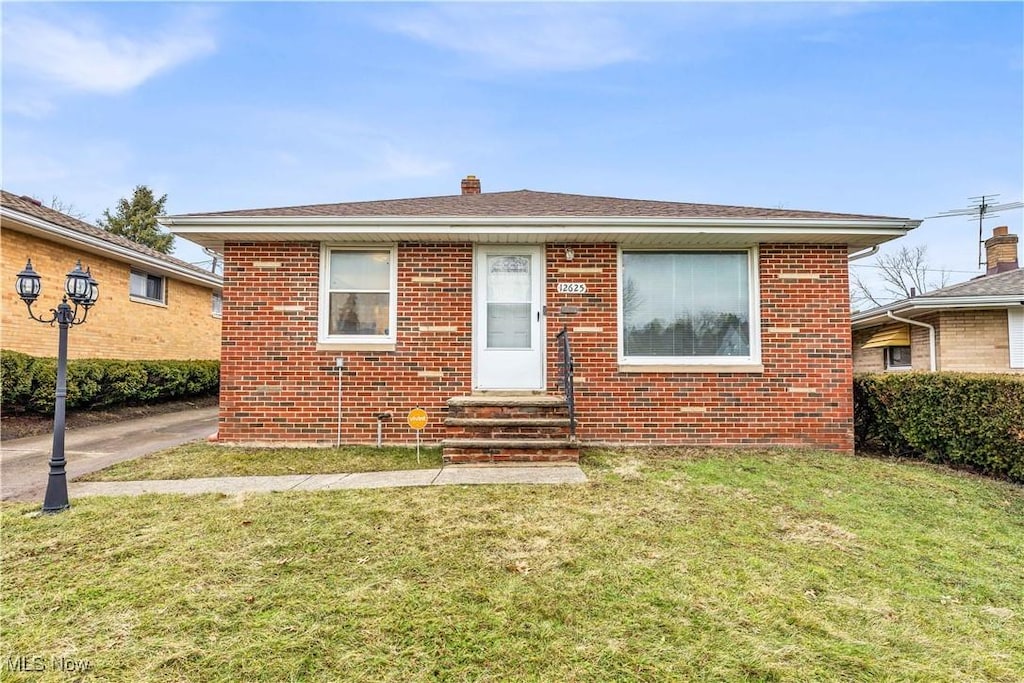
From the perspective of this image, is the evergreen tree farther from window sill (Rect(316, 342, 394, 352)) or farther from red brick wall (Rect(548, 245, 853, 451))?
red brick wall (Rect(548, 245, 853, 451))

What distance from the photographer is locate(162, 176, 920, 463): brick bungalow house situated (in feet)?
20.2

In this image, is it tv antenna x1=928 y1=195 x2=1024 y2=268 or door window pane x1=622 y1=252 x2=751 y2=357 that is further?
tv antenna x1=928 y1=195 x2=1024 y2=268

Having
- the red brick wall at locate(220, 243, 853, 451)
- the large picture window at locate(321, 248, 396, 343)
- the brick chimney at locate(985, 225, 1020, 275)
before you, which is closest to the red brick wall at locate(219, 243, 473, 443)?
the red brick wall at locate(220, 243, 853, 451)

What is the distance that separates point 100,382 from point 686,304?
10.8 metres

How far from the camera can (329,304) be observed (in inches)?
252

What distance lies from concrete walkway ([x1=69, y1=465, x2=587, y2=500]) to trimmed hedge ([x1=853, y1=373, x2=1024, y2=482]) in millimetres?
4299

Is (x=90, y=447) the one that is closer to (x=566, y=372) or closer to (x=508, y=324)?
(x=508, y=324)

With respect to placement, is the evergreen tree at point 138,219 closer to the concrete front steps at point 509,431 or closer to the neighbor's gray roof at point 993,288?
the concrete front steps at point 509,431

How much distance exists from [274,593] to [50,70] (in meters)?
14.8

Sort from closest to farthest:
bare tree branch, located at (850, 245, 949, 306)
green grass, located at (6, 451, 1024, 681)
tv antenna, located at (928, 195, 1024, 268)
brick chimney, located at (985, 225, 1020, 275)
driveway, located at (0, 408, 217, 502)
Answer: green grass, located at (6, 451, 1024, 681) → driveway, located at (0, 408, 217, 502) → brick chimney, located at (985, 225, 1020, 275) → tv antenna, located at (928, 195, 1024, 268) → bare tree branch, located at (850, 245, 949, 306)

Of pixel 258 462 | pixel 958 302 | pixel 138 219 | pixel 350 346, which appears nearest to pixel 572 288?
pixel 350 346

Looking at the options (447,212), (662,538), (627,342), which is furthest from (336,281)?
(662,538)

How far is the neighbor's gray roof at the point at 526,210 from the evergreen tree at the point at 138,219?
2603 cm

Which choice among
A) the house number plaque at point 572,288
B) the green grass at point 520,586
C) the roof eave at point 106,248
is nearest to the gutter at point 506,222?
Answer: the house number plaque at point 572,288
